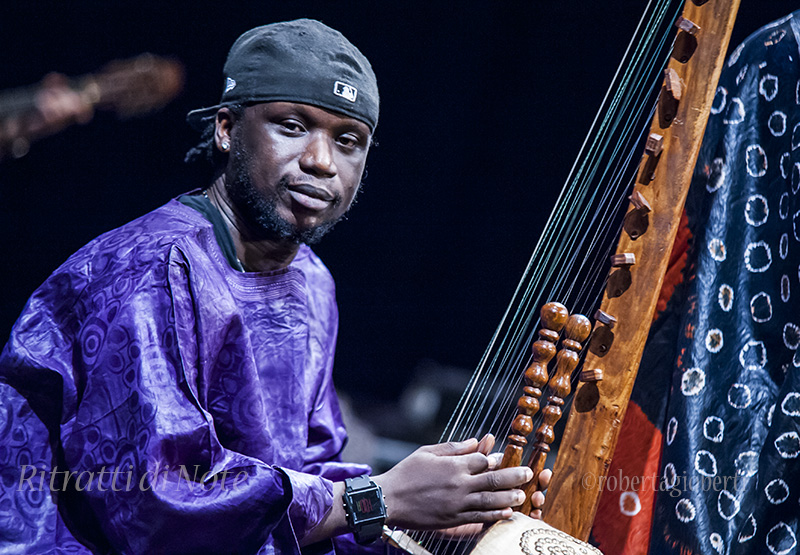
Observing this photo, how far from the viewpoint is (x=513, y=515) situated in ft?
3.67

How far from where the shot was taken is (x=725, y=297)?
1.26 metres

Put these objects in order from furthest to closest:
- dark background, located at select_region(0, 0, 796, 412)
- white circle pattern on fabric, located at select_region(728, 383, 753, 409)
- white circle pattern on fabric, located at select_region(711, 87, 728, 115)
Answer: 1. dark background, located at select_region(0, 0, 796, 412)
2. white circle pattern on fabric, located at select_region(711, 87, 728, 115)
3. white circle pattern on fabric, located at select_region(728, 383, 753, 409)

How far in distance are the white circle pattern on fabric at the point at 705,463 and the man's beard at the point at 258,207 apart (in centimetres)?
72

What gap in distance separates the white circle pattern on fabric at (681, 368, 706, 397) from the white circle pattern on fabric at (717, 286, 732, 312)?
108 millimetres

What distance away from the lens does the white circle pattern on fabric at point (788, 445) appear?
45.1 inches

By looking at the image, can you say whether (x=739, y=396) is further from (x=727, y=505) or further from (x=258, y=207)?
(x=258, y=207)

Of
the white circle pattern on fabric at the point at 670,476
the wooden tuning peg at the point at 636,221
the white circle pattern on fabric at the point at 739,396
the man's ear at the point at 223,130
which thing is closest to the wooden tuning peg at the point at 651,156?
the wooden tuning peg at the point at 636,221

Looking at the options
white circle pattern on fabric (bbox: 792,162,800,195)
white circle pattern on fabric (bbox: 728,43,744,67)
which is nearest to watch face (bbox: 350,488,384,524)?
white circle pattern on fabric (bbox: 792,162,800,195)

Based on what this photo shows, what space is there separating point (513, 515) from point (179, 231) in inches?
Answer: 26.4

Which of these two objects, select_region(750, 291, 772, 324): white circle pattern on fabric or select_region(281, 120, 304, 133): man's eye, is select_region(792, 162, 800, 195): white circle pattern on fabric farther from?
select_region(281, 120, 304, 133): man's eye

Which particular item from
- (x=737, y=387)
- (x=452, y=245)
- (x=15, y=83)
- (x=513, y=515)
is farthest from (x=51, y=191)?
(x=737, y=387)

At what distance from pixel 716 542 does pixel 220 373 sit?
0.81 meters

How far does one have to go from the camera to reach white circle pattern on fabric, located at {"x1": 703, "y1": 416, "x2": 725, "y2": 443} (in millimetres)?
1223

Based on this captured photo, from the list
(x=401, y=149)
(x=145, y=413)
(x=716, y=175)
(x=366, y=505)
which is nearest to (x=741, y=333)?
(x=716, y=175)
